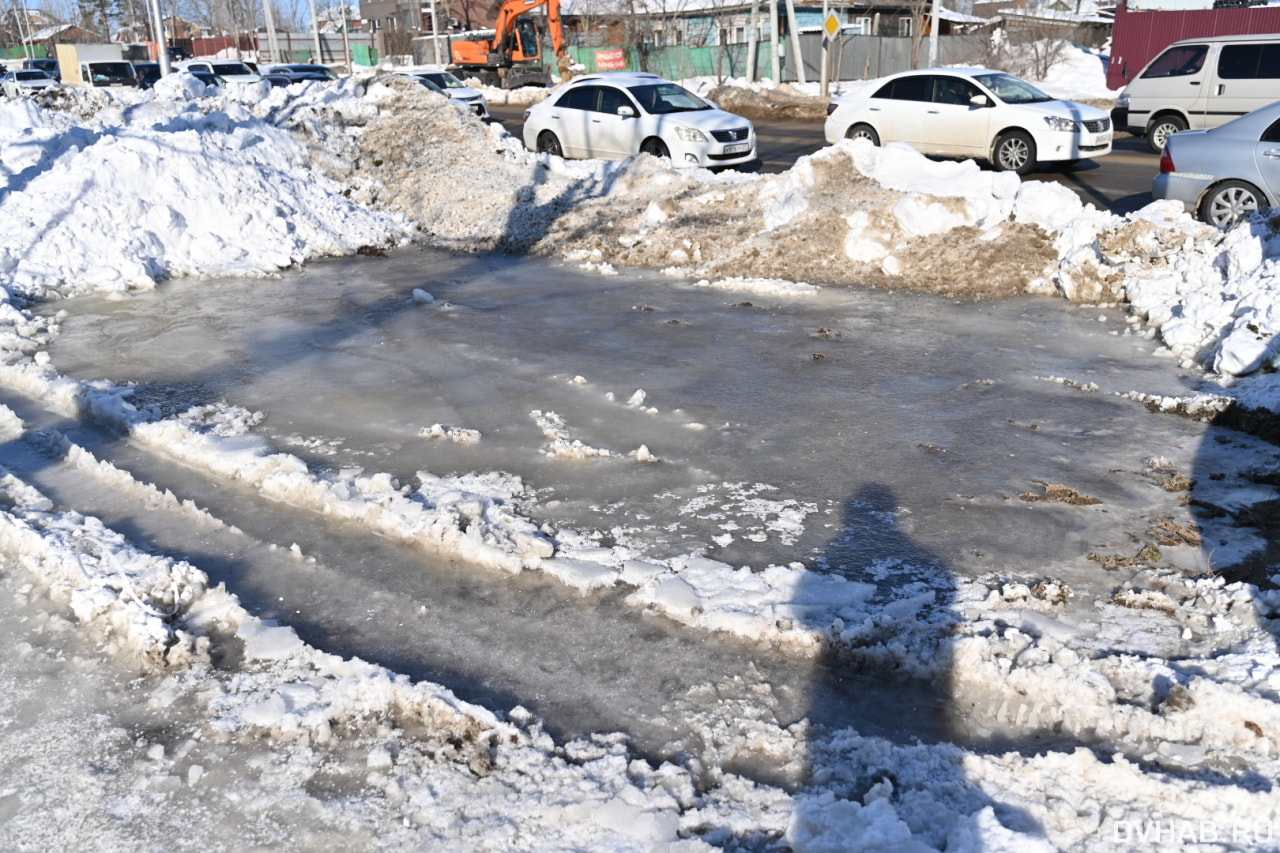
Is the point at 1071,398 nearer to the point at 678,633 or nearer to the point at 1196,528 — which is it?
the point at 1196,528

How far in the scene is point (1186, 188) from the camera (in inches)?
456

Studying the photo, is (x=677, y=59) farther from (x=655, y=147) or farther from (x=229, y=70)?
(x=655, y=147)

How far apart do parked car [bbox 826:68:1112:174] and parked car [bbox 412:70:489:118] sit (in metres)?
10.0

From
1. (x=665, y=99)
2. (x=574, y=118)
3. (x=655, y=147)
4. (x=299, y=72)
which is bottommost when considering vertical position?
(x=655, y=147)

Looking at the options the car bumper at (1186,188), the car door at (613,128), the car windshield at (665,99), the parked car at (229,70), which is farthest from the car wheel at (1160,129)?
the parked car at (229,70)

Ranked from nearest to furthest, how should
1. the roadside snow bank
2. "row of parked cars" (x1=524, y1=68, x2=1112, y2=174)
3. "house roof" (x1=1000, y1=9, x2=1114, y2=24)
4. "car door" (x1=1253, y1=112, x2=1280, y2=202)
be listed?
the roadside snow bank < "car door" (x1=1253, y1=112, x2=1280, y2=202) < "row of parked cars" (x1=524, y1=68, x2=1112, y2=174) < "house roof" (x1=1000, y1=9, x2=1114, y2=24)

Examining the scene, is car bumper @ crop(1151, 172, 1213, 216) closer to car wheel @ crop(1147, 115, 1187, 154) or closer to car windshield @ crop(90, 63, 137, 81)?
car wheel @ crop(1147, 115, 1187, 154)

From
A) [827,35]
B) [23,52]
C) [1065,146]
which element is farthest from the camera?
[23,52]

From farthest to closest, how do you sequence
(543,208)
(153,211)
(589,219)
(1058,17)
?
(1058,17), (543,208), (589,219), (153,211)

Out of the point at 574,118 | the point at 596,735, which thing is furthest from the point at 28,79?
the point at 596,735

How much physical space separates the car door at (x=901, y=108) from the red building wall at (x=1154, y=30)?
1954cm

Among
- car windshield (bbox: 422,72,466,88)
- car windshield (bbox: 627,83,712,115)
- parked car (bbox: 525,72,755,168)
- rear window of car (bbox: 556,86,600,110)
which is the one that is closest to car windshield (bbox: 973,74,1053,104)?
parked car (bbox: 525,72,755,168)

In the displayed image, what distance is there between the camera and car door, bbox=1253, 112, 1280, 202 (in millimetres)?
10906

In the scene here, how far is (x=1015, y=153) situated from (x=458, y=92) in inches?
625
